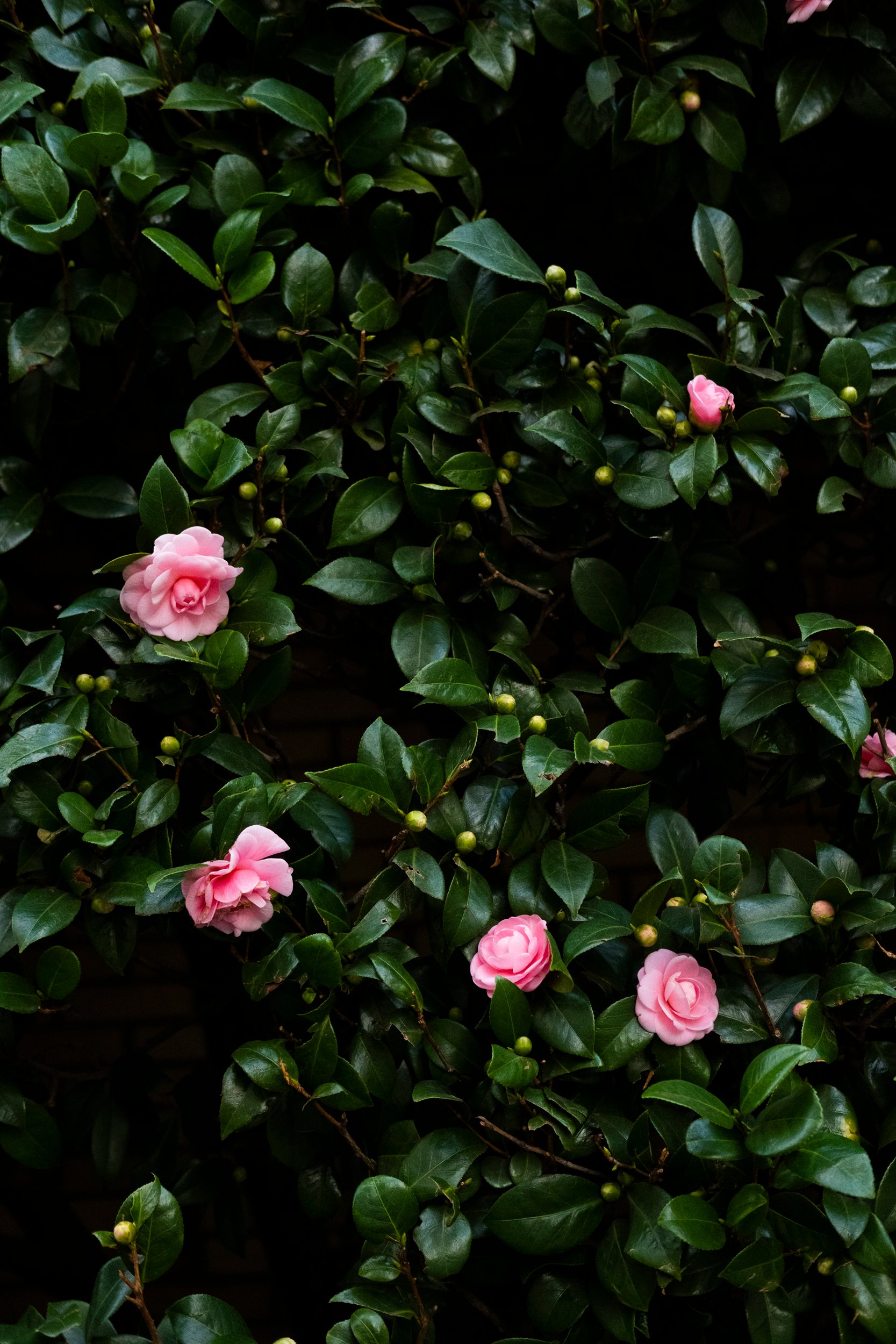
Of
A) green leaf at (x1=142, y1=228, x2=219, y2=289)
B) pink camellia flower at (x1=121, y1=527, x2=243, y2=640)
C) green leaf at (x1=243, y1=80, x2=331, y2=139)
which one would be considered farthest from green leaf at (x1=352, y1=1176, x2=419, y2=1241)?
green leaf at (x1=243, y1=80, x2=331, y2=139)

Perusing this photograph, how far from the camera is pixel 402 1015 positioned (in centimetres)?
125

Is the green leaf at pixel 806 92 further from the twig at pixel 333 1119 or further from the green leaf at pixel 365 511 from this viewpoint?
the twig at pixel 333 1119

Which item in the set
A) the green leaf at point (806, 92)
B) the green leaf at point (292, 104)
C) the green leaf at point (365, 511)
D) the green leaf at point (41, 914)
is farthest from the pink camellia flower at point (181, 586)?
the green leaf at point (806, 92)

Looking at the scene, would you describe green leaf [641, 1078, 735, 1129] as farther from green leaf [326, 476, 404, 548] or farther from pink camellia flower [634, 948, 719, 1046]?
green leaf [326, 476, 404, 548]

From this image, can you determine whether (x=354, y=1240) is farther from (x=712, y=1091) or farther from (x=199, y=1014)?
(x=712, y=1091)

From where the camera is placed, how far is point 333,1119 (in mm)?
1221

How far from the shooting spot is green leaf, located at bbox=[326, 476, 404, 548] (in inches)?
52.6

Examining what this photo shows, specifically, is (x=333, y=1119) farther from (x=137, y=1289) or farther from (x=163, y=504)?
(x=163, y=504)

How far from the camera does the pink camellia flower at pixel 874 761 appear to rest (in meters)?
1.37

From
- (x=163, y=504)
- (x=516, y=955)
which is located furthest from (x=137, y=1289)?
(x=163, y=504)

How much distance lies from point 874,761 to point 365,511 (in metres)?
0.70

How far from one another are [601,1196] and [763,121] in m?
1.42

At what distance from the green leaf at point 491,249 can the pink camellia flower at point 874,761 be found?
70 cm

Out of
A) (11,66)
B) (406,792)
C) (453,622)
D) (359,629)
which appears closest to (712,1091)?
(406,792)
